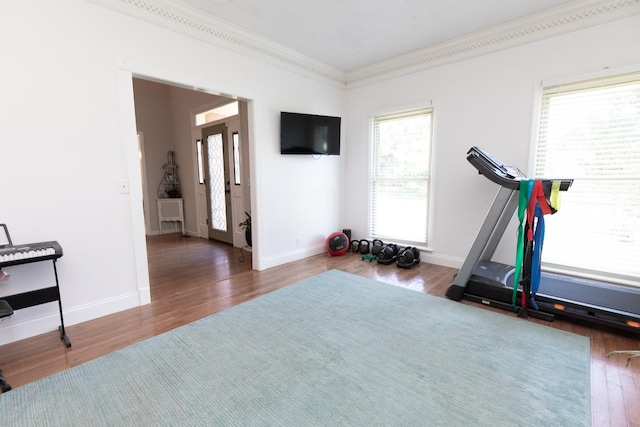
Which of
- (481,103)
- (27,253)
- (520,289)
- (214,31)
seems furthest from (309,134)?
(27,253)

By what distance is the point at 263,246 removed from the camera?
13.7 feet

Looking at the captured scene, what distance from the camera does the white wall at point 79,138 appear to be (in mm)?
2299

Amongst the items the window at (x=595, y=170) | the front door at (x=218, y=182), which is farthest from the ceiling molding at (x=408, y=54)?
the front door at (x=218, y=182)

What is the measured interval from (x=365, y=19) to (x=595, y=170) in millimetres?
2972

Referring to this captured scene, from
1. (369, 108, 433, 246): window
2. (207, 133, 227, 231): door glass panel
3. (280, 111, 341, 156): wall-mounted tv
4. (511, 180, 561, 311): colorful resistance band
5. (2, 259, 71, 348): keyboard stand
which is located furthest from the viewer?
(207, 133, 227, 231): door glass panel

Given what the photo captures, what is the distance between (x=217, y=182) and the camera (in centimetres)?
595

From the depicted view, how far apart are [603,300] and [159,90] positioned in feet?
26.6

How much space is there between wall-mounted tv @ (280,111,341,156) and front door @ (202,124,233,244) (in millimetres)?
1809

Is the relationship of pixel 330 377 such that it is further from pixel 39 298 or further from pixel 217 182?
pixel 217 182

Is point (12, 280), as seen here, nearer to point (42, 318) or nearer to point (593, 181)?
point (42, 318)

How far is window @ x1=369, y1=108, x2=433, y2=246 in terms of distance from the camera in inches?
172

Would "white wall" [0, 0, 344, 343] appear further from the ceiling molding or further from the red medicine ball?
the red medicine ball

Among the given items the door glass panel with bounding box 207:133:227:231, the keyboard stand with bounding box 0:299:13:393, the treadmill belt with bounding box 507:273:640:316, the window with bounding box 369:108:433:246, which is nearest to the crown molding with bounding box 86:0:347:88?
the window with bounding box 369:108:433:246

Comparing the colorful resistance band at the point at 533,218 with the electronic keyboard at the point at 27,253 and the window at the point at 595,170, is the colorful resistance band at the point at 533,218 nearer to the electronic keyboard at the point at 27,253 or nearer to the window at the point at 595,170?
the window at the point at 595,170
